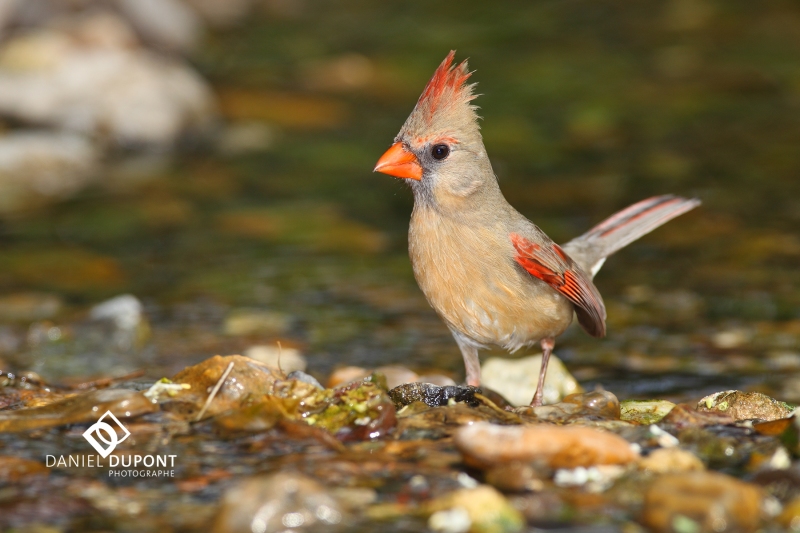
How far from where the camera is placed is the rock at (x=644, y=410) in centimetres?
397

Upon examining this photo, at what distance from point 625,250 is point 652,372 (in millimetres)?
2260

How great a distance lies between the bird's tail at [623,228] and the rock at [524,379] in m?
0.68

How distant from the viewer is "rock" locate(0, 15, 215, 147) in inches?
381

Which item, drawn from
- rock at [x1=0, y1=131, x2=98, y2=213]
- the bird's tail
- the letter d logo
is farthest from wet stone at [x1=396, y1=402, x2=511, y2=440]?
rock at [x1=0, y1=131, x2=98, y2=213]

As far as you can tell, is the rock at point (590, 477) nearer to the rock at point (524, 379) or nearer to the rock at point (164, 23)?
the rock at point (524, 379)

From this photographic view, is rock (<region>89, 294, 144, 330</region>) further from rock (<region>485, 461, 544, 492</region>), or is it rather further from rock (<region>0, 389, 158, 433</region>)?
rock (<region>485, 461, 544, 492</region>)

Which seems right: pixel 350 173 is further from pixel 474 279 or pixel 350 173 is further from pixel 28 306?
pixel 474 279

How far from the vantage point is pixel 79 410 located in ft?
11.5

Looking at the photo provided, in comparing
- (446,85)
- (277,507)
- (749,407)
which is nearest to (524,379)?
(749,407)

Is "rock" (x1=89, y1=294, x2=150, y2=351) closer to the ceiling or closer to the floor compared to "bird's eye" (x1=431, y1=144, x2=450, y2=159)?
closer to the floor

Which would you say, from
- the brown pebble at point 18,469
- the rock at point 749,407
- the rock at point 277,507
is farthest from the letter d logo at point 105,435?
the rock at point 749,407

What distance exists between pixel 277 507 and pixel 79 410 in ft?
3.56

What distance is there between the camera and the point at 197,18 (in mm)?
13883

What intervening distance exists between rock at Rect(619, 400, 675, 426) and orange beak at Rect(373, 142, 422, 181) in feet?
4.41
